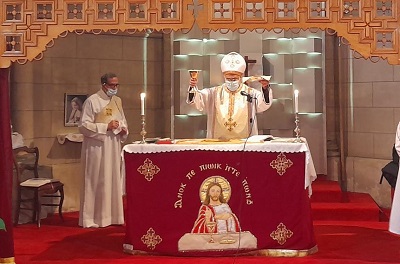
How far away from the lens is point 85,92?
10.5 metres

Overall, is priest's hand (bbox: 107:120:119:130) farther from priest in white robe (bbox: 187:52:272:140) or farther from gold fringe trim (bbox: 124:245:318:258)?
gold fringe trim (bbox: 124:245:318:258)

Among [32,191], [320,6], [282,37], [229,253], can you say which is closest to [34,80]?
[32,191]

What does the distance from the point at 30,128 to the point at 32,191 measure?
3.37ft

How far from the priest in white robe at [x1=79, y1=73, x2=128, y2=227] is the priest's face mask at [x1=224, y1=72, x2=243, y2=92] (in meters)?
1.83

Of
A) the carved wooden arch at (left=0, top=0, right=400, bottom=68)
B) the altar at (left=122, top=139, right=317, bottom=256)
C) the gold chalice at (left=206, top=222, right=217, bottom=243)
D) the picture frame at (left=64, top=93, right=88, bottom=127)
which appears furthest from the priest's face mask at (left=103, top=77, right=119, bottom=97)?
the gold chalice at (left=206, top=222, right=217, bottom=243)

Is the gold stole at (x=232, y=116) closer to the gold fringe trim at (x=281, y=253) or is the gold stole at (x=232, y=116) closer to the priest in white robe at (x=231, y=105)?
the priest in white robe at (x=231, y=105)

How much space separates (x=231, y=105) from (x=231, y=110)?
6 cm

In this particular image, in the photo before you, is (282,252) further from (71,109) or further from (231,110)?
(71,109)

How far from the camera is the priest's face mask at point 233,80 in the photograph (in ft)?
26.1

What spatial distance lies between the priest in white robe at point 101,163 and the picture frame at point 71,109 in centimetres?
121

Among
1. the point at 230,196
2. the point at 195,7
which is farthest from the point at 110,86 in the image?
the point at 195,7

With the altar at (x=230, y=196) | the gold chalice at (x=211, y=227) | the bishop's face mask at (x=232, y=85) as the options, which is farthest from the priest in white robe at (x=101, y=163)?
the gold chalice at (x=211, y=227)

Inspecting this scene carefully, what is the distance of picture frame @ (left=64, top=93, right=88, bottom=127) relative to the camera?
1033cm

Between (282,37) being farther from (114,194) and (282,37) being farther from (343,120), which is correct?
(114,194)
